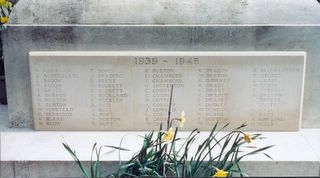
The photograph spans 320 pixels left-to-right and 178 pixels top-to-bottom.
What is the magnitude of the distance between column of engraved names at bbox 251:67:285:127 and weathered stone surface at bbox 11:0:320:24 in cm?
49

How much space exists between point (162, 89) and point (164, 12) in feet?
2.44

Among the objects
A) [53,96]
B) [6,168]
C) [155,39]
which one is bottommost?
[6,168]

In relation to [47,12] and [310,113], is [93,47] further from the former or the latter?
[310,113]

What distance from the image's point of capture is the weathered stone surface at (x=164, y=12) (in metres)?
3.99

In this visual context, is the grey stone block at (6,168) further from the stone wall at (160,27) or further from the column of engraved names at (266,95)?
the column of engraved names at (266,95)

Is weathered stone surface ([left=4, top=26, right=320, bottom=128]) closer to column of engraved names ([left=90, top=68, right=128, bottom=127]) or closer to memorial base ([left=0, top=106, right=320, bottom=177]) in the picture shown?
column of engraved names ([left=90, top=68, right=128, bottom=127])

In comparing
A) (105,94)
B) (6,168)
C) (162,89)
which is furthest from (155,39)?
(6,168)

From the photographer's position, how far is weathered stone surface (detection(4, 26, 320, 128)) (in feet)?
13.0

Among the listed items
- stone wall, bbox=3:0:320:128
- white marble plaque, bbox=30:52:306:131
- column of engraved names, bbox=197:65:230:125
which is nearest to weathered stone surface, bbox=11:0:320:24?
stone wall, bbox=3:0:320:128

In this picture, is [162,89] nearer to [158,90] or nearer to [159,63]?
[158,90]

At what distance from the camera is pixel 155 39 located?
400 cm

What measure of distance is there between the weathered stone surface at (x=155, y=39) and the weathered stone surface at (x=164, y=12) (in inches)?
3.1

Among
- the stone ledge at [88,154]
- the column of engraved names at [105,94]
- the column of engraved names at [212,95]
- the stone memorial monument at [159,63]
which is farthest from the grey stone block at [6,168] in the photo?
the column of engraved names at [212,95]

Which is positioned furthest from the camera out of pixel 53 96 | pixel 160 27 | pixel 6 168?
pixel 53 96
